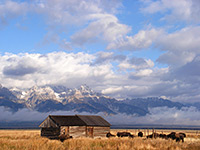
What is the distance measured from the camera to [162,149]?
82.1 ft

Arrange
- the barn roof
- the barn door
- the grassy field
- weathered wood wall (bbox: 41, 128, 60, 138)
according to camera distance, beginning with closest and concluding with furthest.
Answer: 1. the grassy field
2. weathered wood wall (bbox: 41, 128, 60, 138)
3. the barn roof
4. the barn door

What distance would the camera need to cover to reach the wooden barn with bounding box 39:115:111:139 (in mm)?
57453

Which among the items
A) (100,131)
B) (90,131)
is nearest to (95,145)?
(90,131)

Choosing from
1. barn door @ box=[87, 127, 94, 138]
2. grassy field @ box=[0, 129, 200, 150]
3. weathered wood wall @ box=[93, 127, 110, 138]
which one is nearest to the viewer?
grassy field @ box=[0, 129, 200, 150]

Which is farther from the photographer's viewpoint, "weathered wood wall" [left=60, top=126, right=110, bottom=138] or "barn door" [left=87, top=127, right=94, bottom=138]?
"barn door" [left=87, top=127, right=94, bottom=138]

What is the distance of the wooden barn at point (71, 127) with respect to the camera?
5745cm

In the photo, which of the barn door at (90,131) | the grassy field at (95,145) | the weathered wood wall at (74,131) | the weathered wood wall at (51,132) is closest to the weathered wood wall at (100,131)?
the barn door at (90,131)

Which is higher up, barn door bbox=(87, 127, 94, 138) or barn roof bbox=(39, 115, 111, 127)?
barn roof bbox=(39, 115, 111, 127)

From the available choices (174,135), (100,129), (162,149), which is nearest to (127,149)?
(162,149)

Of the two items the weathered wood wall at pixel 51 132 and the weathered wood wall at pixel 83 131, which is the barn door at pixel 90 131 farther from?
the weathered wood wall at pixel 51 132

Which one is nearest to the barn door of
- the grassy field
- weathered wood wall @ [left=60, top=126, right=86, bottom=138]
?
weathered wood wall @ [left=60, top=126, right=86, bottom=138]

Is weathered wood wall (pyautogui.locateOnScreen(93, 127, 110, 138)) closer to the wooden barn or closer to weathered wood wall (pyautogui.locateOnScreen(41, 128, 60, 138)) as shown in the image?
the wooden barn

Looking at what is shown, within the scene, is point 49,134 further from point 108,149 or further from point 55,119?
point 108,149

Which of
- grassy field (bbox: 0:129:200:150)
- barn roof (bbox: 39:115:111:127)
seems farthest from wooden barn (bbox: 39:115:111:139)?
grassy field (bbox: 0:129:200:150)
